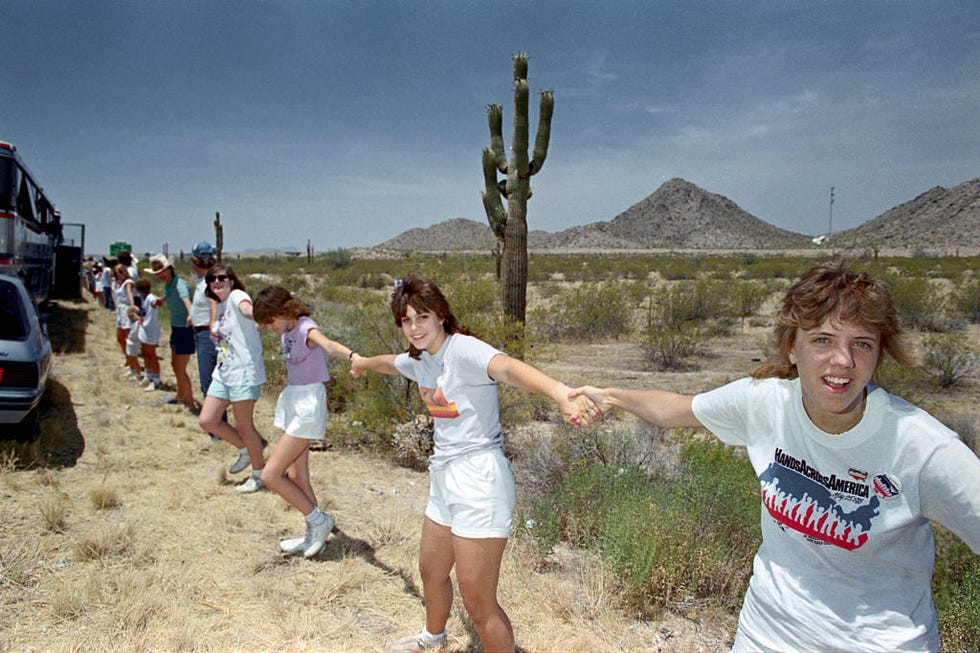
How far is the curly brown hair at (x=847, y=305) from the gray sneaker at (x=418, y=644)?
2.14 meters

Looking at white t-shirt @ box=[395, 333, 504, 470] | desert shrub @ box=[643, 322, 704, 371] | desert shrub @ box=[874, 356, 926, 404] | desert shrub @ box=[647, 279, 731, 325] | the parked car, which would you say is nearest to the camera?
white t-shirt @ box=[395, 333, 504, 470]

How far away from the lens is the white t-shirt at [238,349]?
189 inches

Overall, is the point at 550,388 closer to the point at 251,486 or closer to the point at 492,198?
the point at 251,486

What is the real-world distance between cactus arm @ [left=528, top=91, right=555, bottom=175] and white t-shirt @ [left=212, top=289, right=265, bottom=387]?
19.8 feet

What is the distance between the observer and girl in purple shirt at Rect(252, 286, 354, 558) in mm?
3773

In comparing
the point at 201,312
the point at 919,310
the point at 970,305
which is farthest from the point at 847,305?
the point at 970,305

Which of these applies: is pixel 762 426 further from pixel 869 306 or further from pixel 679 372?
pixel 679 372

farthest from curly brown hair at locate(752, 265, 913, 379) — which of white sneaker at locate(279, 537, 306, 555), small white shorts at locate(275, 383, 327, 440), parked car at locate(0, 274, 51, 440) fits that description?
parked car at locate(0, 274, 51, 440)

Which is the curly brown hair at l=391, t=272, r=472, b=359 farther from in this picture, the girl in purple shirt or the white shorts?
the girl in purple shirt

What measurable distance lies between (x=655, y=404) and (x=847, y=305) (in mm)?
679

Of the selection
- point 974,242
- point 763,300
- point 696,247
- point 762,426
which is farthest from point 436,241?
point 762,426

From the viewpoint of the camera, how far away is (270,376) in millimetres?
9039

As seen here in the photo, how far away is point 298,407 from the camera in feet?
12.7

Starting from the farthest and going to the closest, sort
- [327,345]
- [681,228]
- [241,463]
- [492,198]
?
[681,228]
[492,198]
[241,463]
[327,345]
